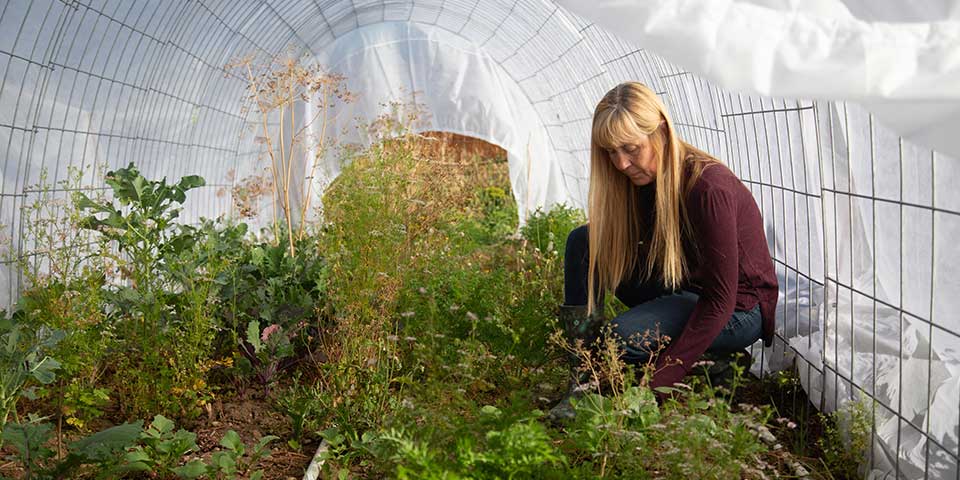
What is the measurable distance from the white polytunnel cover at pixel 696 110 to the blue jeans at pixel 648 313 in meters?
0.34

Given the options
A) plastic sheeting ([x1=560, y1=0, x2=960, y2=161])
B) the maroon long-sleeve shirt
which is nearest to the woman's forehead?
the maroon long-sleeve shirt

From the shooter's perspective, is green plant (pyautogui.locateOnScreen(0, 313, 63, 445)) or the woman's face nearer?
green plant (pyautogui.locateOnScreen(0, 313, 63, 445))

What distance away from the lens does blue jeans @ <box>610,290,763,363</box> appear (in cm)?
366

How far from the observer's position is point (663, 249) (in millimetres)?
3754

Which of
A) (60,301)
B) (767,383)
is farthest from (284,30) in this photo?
(767,383)

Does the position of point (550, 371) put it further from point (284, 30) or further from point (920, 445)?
point (284, 30)

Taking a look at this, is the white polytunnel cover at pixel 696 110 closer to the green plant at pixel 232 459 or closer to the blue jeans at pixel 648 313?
the blue jeans at pixel 648 313

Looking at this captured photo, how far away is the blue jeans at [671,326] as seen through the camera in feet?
12.0

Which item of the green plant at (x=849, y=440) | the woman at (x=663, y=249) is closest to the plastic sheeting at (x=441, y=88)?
the woman at (x=663, y=249)

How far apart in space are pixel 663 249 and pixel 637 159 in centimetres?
41

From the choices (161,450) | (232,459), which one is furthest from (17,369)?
(232,459)

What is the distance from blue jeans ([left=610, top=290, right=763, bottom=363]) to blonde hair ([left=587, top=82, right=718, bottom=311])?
112 millimetres

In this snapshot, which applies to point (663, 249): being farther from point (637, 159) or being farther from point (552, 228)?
point (552, 228)

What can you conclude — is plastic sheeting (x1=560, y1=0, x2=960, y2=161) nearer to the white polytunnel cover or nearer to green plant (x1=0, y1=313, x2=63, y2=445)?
the white polytunnel cover
